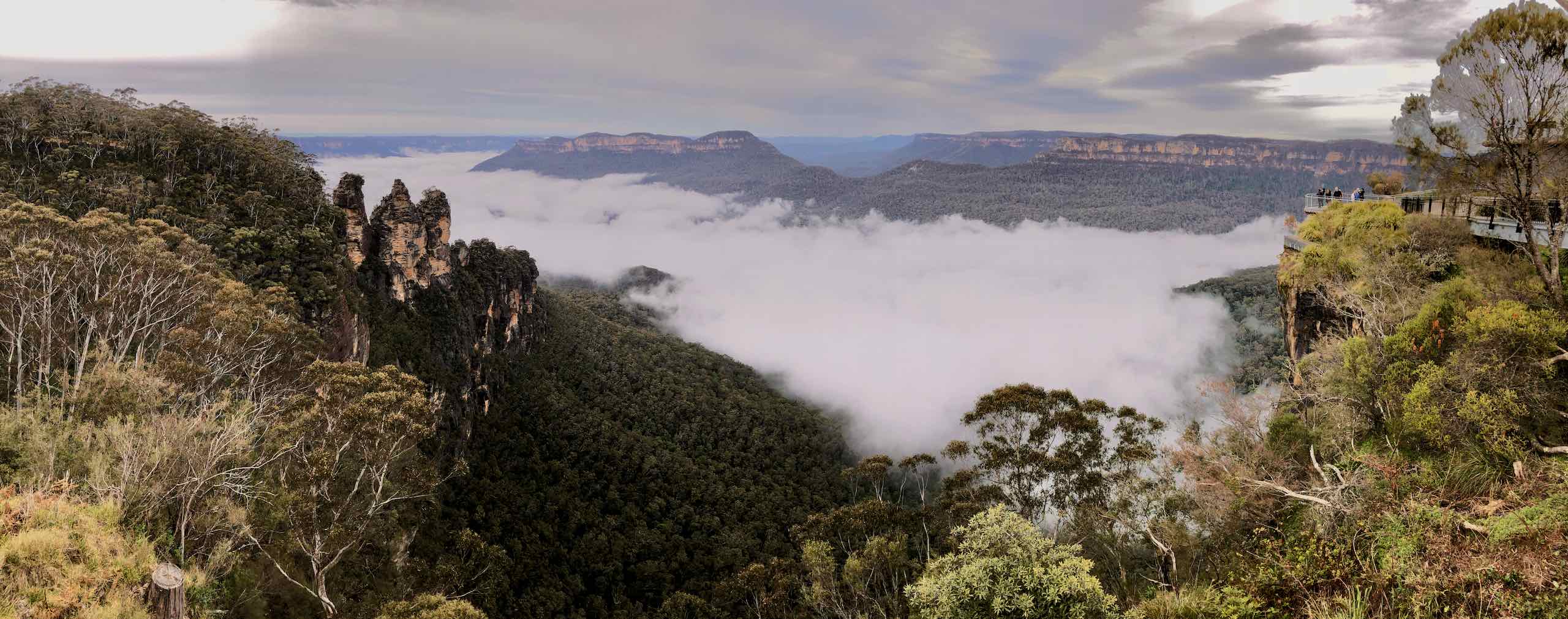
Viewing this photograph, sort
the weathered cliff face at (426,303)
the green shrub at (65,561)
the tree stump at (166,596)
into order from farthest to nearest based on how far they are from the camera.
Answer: the weathered cliff face at (426,303) < the tree stump at (166,596) < the green shrub at (65,561)

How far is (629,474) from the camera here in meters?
48.2

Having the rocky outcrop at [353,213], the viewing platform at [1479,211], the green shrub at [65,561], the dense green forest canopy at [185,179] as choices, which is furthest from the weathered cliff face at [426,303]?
the viewing platform at [1479,211]

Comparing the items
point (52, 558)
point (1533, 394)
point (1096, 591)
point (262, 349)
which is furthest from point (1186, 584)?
point (262, 349)

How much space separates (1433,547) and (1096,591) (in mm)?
5439

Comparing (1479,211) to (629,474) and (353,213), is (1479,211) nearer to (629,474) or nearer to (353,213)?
(629,474)

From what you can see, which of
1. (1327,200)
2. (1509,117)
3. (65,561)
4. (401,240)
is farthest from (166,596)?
(401,240)

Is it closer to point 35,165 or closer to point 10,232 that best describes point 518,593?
point 10,232

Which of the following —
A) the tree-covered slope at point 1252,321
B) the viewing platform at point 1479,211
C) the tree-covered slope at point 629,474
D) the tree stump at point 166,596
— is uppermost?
the viewing platform at point 1479,211

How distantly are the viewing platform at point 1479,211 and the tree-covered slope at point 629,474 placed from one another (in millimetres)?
35138

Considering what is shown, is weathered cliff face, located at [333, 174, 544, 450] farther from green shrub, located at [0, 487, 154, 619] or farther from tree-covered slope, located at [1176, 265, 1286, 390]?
tree-covered slope, located at [1176, 265, 1286, 390]

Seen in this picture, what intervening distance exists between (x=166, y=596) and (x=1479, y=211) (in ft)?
102

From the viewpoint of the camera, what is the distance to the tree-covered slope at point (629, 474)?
123ft

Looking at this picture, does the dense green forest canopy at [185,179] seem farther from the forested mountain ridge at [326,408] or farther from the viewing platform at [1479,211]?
the viewing platform at [1479,211]

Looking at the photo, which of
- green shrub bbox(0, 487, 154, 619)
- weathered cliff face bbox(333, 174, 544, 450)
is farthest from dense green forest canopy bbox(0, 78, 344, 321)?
green shrub bbox(0, 487, 154, 619)
